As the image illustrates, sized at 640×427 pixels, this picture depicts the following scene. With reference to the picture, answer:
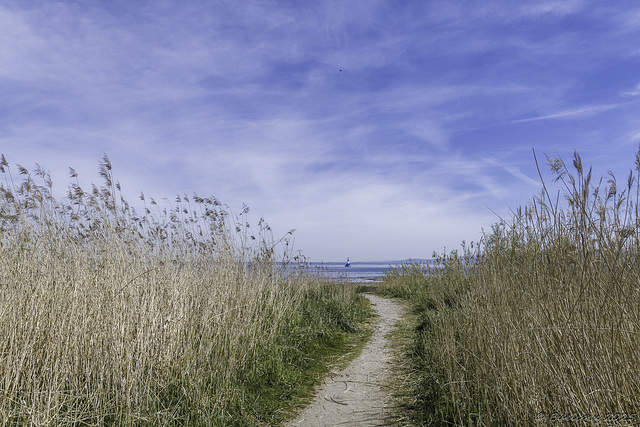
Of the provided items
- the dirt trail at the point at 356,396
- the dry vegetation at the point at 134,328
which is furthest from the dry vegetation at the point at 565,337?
the dry vegetation at the point at 134,328

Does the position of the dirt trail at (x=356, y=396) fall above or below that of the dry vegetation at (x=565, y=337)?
below

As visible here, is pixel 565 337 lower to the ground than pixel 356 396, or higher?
higher

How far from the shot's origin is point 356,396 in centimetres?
461

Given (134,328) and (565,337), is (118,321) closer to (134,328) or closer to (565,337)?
(134,328)

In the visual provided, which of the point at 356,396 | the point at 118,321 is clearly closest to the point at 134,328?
the point at 118,321

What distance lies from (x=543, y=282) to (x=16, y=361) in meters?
4.29

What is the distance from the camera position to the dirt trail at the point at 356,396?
399 centimetres

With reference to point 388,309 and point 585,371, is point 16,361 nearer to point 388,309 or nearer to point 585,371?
point 585,371

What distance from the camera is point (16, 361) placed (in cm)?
338

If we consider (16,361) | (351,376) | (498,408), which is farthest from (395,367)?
(16,361)

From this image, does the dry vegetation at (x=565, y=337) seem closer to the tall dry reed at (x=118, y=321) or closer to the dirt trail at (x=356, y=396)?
the dirt trail at (x=356, y=396)

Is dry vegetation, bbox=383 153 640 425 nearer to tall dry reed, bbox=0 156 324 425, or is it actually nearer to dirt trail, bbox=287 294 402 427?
dirt trail, bbox=287 294 402 427

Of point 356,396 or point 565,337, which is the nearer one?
point 565,337

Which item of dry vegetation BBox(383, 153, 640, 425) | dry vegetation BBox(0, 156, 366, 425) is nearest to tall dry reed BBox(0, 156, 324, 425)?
dry vegetation BBox(0, 156, 366, 425)
